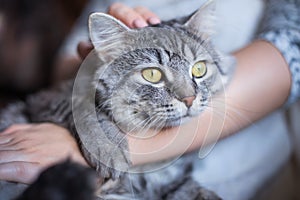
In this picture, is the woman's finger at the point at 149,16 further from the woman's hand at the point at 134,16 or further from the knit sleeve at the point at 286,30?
the knit sleeve at the point at 286,30

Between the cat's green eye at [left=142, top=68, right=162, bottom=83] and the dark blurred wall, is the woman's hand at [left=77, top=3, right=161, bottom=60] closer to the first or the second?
the cat's green eye at [left=142, top=68, right=162, bottom=83]

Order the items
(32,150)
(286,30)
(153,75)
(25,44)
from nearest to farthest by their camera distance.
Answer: (153,75), (32,150), (286,30), (25,44)

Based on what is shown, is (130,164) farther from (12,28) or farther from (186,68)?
(12,28)

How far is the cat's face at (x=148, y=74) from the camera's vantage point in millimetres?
469

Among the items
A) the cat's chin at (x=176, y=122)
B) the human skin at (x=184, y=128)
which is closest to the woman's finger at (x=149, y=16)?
the human skin at (x=184, y=128)

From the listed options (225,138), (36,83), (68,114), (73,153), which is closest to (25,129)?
(68,114)

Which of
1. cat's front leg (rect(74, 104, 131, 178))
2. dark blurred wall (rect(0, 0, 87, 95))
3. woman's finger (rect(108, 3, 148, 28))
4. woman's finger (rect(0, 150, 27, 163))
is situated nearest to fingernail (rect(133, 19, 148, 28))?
woman's finger (rect(108, 3, 148, 28))

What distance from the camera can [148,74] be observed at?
0.47 meters

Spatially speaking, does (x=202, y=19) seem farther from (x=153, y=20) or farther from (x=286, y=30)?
(x=286, y=30)

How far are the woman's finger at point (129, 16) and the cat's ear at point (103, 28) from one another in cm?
3

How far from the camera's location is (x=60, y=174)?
1.30ft

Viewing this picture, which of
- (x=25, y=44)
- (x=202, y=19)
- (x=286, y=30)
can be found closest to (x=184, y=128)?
(x=202, y=19)

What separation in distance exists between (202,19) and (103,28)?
109mm

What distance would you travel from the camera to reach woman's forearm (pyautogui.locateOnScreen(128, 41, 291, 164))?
500mm
